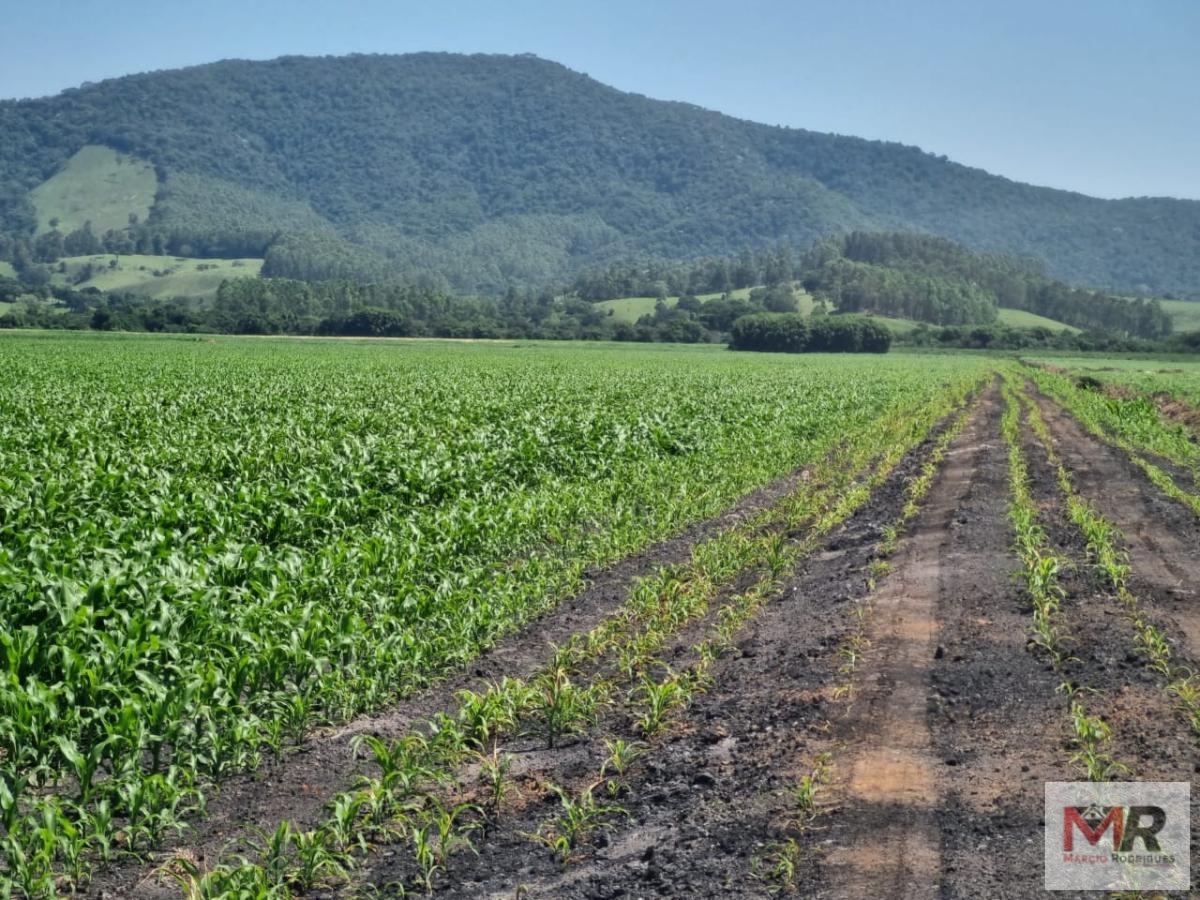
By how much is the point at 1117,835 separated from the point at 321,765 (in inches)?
162

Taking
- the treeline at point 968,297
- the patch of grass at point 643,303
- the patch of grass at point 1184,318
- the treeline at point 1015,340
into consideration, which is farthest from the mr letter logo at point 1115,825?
the patch of grass at point 1184,318

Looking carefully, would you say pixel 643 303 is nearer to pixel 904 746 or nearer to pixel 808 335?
pixel 808 335

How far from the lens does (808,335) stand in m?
125

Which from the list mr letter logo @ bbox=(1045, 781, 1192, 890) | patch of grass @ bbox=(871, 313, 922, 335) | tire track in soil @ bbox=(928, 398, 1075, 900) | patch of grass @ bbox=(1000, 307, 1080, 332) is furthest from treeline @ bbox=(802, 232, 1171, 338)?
mr letter logo @ bbox=(1045, 781, 1192, 890)

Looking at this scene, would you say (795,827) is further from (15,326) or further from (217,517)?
(15,326)

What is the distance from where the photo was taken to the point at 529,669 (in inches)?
311

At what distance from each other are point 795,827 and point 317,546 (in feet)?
23.0

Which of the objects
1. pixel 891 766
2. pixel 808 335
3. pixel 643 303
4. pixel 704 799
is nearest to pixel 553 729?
pixel 704 799

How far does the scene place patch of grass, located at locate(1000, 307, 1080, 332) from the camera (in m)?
158

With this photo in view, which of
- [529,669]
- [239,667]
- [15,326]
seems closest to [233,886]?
[239,667]

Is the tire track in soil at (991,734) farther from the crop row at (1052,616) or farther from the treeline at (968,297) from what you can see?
the treeline at (968,297)

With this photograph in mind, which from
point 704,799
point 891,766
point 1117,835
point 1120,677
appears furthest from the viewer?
point 1120,677

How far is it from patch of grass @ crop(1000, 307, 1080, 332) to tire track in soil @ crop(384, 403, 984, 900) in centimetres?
15693

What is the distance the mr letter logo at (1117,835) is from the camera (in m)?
4.40
